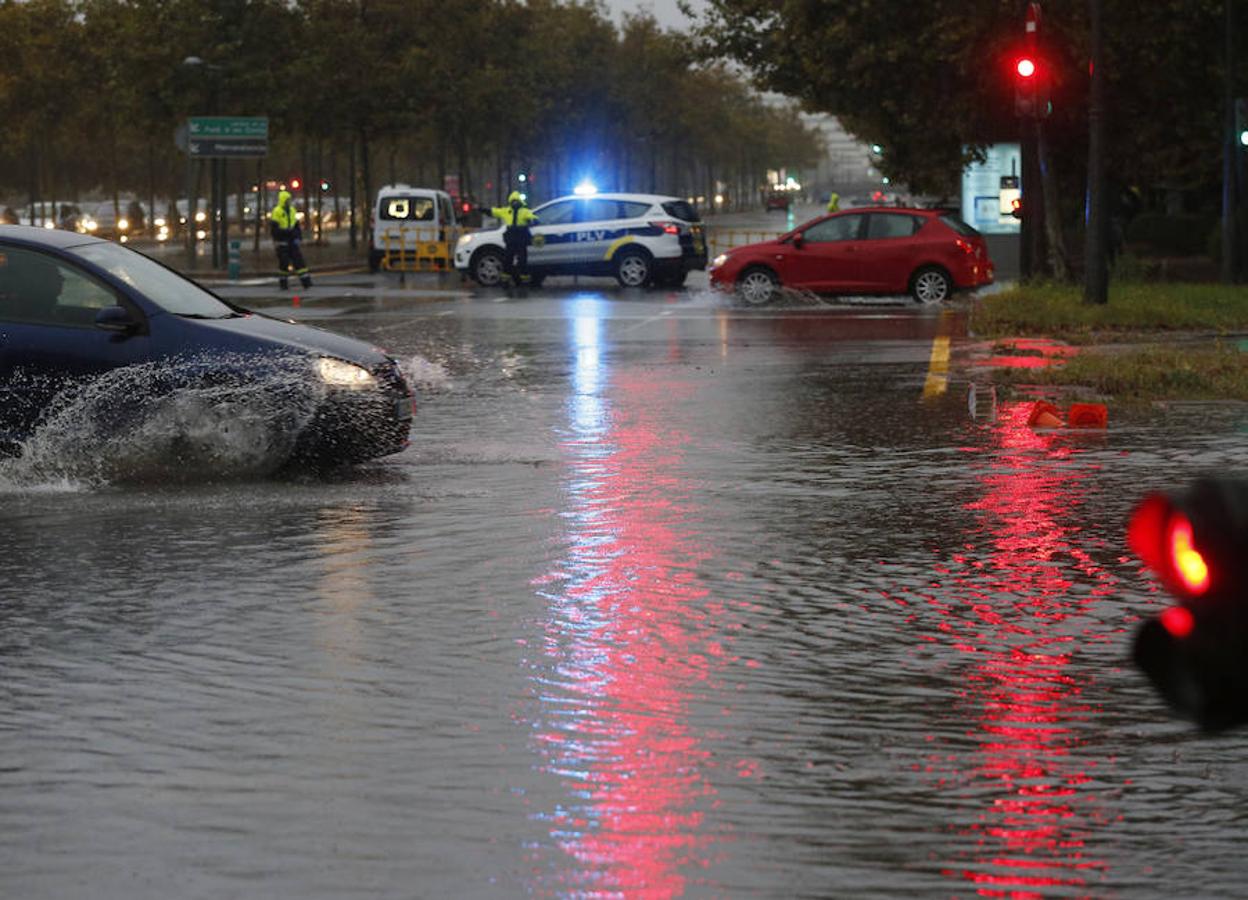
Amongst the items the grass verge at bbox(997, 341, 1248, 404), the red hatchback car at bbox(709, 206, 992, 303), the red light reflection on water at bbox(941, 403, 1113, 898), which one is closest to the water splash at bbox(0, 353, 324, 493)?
the red light reflection on water at bbox(941, 403, 1113, 898)

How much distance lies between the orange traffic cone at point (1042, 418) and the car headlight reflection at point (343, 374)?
16.5ft

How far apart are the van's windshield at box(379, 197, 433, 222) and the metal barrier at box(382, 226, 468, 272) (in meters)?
0.30

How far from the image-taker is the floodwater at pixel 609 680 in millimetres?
5848

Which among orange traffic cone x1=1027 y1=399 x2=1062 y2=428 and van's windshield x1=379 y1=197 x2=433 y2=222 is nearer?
orange traffic cone x1=1027 y1=399 x2=1062 y2=428

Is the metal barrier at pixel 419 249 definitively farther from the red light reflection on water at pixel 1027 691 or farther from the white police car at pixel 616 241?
the red light reflection on water at pixel 1027 691

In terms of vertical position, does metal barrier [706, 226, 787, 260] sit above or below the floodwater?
above

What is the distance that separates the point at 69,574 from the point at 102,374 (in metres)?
3.33

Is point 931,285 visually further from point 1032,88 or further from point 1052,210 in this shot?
point 1032,88

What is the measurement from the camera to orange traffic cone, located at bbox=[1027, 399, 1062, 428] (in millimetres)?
16609

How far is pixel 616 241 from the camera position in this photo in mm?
42406

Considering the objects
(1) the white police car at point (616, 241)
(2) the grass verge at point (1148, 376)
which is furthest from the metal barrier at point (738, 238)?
(2) the grass verge at point (1148, 376)

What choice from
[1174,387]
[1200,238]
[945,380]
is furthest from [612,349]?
[1200,238]

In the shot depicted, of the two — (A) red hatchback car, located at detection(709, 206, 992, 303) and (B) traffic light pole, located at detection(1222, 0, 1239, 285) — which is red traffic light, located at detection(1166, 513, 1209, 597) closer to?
(A) red hatchback car, located at detection(709, 206, 992, 303)

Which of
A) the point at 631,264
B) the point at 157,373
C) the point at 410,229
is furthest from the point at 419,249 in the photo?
the point at 157,373
